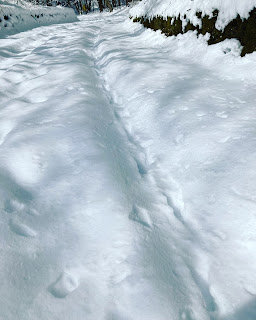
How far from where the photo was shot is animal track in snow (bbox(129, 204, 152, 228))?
1.08 meters

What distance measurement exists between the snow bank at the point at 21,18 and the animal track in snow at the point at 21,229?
303 inches

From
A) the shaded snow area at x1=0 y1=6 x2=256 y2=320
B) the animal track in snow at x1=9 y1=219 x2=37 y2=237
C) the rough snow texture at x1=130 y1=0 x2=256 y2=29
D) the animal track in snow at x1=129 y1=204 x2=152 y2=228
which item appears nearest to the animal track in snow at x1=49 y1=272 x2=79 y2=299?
the shaded snow area at x1=0 y1=6 x2=256 y2=320

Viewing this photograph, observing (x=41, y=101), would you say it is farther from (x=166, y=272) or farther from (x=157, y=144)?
(x=166, y=272)

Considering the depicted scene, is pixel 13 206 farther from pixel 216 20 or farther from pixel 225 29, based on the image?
pixel 216 20

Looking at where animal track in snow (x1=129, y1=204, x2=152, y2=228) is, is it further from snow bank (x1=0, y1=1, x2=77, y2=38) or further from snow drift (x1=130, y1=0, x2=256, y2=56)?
snow bank (x1=0, y1=1, x2=77, y2=38)

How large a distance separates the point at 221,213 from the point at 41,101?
211 centimetres

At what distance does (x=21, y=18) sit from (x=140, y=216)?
10.0 meters

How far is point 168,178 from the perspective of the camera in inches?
54.7

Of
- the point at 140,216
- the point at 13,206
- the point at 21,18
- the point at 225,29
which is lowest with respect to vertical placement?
the point at 140,216

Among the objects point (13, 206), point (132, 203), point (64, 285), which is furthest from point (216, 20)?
point (64, 285)

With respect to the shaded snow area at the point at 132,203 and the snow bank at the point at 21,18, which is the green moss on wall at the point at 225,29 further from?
the snow bank at the point at 21,18

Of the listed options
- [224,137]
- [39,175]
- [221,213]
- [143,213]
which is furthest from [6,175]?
[224,137]

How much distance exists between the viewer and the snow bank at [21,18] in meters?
7.02

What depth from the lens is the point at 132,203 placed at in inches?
46.3
